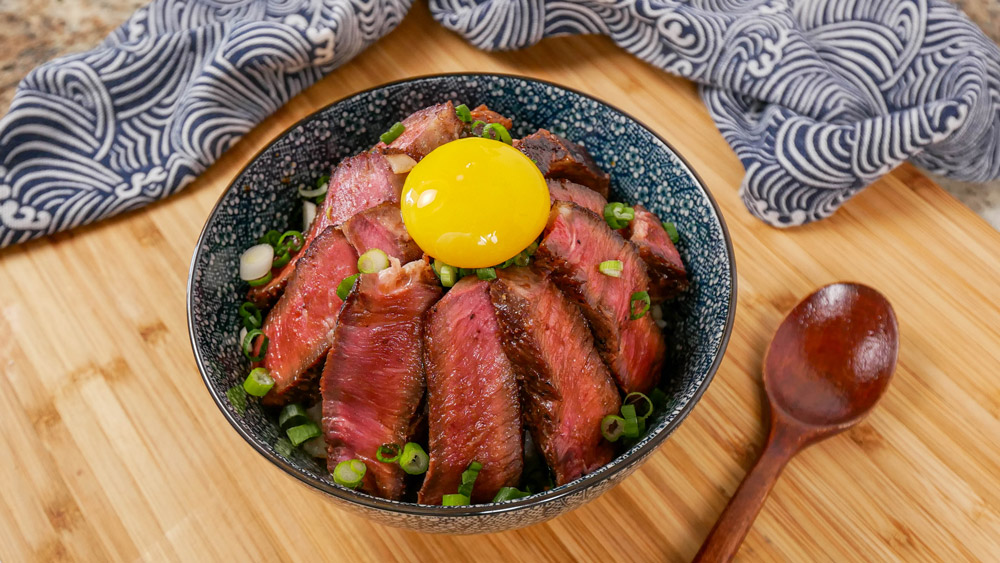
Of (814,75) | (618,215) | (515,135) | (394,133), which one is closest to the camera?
(618,215)

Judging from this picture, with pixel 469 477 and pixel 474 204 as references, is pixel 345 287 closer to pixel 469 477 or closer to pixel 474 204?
pixel 474 204

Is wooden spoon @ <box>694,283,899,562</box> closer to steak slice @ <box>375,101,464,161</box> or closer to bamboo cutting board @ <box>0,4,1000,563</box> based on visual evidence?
bamboo cutting board @ <box>0,4,1000,563</box>

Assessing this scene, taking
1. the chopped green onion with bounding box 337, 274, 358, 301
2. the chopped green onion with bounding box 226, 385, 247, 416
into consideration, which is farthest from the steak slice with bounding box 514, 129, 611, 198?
the chopped green onion with bounding box 226, 385, 247, 416

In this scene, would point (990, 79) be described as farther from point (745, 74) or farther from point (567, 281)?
point (567, 281)

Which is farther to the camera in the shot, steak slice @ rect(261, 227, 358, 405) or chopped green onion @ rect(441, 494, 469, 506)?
steak slice @ rect(261, 227, 358, 405)

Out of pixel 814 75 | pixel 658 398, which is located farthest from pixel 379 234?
pixel 814 75

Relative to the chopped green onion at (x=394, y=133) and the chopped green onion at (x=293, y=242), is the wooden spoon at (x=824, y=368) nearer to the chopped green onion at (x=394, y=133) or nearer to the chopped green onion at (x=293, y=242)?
the chopped green onion at (x=394, y=133)

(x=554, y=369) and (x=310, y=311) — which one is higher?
(x=554, y=369)
